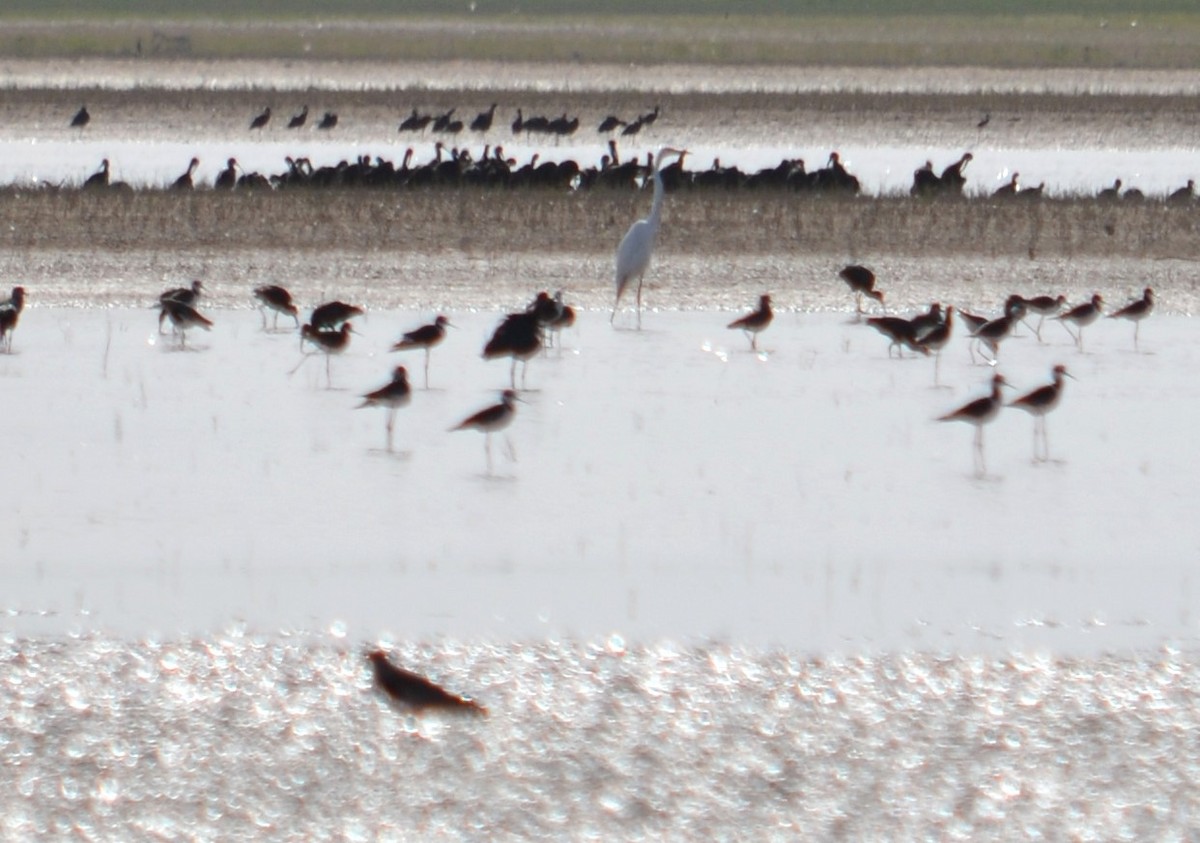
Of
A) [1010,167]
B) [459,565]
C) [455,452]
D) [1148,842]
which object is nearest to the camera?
[1148,842]

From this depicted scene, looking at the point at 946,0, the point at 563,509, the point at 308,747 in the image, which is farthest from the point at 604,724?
the point at 946,0

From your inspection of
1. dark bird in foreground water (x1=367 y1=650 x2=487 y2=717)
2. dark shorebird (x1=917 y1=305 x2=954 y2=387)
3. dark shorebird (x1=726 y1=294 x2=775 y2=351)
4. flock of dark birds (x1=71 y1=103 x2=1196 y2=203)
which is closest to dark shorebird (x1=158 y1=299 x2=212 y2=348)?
dark shorebird (x1=726 y1=294 x2=775 y2=351)

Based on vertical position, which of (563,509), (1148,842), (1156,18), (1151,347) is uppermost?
(1156,18)

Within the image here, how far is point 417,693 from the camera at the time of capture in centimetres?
595

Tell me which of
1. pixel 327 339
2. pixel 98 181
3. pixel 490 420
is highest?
pixel 98 181

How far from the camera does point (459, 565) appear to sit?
758cm

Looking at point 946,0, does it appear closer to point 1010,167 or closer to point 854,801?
point 1010,167

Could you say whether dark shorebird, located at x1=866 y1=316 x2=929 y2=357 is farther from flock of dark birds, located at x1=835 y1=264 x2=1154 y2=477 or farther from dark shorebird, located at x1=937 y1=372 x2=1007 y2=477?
dark shorebird, located at x1=937 y1=372 x2=1007 y2=477

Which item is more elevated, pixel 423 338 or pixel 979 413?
pixel 423 338

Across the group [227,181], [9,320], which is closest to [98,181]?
[227,181]

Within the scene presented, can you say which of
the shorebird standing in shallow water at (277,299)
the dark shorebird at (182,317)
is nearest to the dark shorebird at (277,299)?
the shorebird standing in shallow water at (277,299)

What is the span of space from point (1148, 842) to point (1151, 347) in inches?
320

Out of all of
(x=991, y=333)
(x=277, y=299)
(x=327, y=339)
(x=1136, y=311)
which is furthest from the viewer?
(x=1136, y=311)

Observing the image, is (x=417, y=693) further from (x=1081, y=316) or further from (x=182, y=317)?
(x=1081, y=316)
